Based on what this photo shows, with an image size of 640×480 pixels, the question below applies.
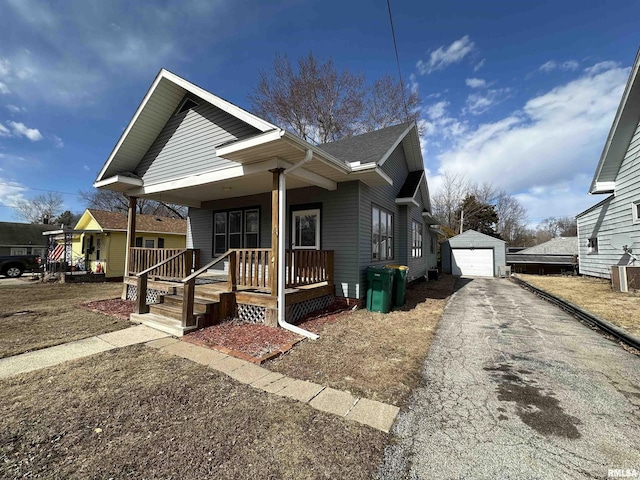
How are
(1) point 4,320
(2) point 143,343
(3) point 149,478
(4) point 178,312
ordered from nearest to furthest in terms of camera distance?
1. (3) point 149,478
2. (2) point 143,343
3. (4) point 178,312
4. (1) point 4,320

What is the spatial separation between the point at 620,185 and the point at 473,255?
10687mm

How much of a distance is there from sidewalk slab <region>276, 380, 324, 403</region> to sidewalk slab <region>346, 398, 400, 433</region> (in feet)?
1.68

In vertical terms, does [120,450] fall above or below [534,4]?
below

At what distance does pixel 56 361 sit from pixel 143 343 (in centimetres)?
107

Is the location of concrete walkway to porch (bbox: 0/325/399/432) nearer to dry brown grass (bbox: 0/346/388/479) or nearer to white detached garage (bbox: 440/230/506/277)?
dry brown grass (bbox: 0/346/388/479)

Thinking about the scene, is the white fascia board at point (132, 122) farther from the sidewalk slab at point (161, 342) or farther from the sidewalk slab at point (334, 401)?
the sidewalk slab at point (334, 401)

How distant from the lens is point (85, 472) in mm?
1940

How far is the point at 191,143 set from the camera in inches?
293

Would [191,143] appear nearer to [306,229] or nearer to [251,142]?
[251,142]

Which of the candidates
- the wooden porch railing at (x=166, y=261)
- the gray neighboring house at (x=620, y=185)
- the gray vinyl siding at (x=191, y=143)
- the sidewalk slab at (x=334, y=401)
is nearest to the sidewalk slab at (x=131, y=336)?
the wooden porch railing at (x=166, y=261)

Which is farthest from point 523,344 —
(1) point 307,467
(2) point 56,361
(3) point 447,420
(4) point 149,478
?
(2) point 56,361

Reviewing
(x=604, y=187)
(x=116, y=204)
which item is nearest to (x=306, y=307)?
(x=604, y=187)

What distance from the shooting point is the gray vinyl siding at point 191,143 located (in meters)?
6.62

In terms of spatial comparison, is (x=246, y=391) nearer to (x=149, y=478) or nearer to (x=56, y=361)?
(x=149, y=478)
